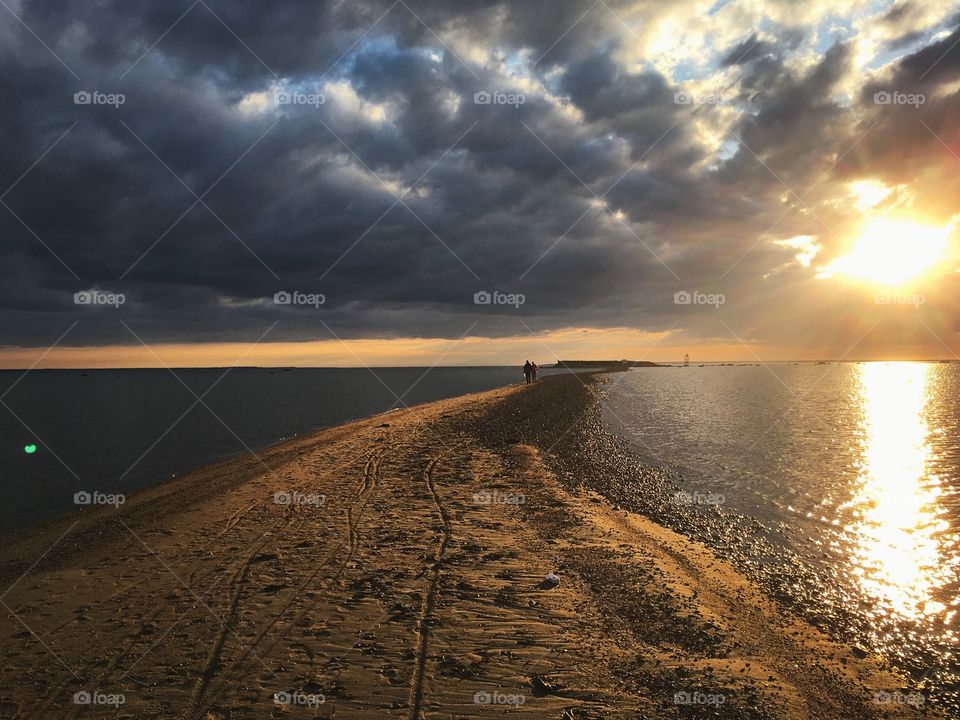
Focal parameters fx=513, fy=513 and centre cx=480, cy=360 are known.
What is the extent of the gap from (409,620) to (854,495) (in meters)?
19.6

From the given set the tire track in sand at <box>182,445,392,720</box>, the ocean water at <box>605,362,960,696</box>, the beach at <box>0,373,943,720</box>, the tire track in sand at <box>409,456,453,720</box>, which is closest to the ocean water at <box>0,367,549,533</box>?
the beach at <box>0,373,943,720</box>

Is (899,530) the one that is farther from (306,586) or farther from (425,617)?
(306,586)

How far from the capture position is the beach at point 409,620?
283 inches

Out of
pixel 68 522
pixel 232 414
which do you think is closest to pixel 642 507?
pixel 68 522

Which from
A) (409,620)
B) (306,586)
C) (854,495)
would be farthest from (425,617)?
(854,495)

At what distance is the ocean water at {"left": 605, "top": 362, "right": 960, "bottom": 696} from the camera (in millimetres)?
11102

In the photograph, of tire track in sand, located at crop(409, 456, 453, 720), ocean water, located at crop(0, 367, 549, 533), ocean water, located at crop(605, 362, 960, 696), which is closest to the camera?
tire track in sand, located at crop(409, 456, 453, 720)

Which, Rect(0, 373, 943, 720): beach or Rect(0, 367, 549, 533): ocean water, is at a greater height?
Rect(0, 367, 549, 533): ocean water

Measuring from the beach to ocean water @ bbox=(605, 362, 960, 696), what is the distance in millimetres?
2570

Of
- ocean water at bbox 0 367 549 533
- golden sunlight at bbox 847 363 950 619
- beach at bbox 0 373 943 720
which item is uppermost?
ocean water at bbox 0 367 549 533

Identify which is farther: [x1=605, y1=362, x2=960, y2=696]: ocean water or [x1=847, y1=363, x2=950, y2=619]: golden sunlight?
[x1=847, y1=363, x2=950, y2=619]: golden sunlight

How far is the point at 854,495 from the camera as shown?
20.3 meters

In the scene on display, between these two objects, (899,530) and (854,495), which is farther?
(854,495)

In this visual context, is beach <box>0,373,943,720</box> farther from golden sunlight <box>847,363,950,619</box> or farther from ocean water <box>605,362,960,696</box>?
golden sunlight <box>847,363,950,619</box>
